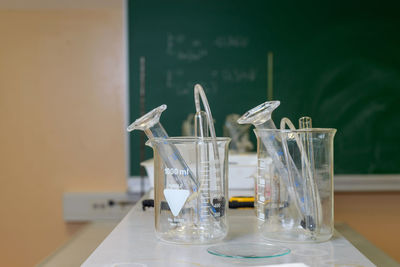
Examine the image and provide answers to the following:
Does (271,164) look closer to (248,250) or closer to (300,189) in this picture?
(300,189)

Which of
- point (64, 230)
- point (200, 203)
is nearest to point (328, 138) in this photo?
point (200, 203)

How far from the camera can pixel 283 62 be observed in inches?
109

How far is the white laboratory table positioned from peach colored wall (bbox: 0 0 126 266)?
187cm

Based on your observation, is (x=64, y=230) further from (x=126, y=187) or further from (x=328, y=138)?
(x=328, y=138)

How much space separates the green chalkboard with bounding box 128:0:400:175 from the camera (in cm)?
277

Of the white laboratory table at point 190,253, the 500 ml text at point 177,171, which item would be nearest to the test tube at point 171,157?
the 500 ml text at point 177,171

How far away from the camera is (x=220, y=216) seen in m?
0.89

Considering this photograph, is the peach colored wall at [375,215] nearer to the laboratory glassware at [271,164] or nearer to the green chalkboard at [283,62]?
the green chalkboard at [283,62]

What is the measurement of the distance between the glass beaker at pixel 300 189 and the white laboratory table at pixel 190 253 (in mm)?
31

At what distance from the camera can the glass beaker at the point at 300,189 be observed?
90 cm

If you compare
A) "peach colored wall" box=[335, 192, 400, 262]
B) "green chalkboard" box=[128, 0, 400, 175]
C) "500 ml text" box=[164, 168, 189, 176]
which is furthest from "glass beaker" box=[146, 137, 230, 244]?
"peach colored wall" box=[335, 192, 400, 262]

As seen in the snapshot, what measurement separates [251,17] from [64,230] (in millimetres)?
1579

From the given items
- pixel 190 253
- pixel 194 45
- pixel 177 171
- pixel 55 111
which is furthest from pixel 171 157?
pixel 55 111

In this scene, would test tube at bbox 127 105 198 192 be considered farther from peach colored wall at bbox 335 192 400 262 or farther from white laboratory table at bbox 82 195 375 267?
peach colored wall at bbox 335 192 400 262
